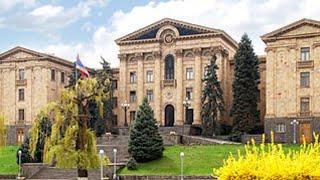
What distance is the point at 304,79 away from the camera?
5625cm

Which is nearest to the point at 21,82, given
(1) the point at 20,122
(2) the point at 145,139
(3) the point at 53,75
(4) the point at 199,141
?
(3) the point at 53,75

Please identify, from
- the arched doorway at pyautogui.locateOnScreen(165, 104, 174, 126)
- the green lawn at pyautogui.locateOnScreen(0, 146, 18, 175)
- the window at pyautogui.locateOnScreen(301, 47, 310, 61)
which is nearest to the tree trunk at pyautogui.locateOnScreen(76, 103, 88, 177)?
the green lawn at pyautogui.locateOnScreen(0, 146, 18, 175)

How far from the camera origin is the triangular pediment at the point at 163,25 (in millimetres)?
64062

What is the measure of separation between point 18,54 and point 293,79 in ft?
99.0

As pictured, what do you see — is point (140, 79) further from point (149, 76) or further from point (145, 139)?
point (145, 139)

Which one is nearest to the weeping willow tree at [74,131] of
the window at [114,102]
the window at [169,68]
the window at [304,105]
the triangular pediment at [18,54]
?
the window at [304,105]

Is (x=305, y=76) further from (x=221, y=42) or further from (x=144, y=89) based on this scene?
(x=144, y=89)

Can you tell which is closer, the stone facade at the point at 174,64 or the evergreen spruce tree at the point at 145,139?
the evergreen spruce tree at the point at 145,139

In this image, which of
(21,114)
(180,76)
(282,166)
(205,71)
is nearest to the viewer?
(282,166)

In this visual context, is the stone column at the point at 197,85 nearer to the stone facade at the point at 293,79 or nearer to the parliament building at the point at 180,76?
the parliament building at the point at 180,76

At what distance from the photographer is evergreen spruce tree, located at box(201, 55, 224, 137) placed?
60.7 meters

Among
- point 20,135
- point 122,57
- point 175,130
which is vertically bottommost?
point 20,135

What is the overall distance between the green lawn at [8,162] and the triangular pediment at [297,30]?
78.4 ft

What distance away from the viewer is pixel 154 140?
1897 inches
